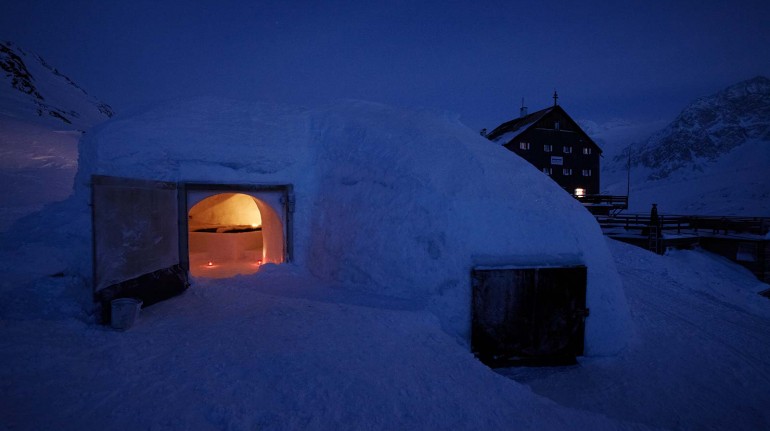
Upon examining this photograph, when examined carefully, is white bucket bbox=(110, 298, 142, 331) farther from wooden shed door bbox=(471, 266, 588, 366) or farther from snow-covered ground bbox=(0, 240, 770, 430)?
wooden shed door bbox=(471, 266, 588, 366)

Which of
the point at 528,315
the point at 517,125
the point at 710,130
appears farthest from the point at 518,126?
the point at 710,130

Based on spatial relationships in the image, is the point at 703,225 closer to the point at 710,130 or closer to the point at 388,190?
the point at 388,190

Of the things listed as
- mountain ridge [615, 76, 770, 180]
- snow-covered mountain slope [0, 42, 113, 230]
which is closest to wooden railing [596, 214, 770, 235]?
snow-covered mountain slope [0, 42, 113, 230]

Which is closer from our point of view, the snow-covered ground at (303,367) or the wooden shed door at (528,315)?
the snow-covered ground at (303,367)

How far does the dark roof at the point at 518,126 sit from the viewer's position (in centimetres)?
2857

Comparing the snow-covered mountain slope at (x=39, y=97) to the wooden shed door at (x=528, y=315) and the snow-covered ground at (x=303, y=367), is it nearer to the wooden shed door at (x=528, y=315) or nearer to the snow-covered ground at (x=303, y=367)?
the snow-covered ground at (x=303, y=367)

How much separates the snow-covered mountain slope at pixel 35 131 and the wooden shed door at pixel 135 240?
244cm

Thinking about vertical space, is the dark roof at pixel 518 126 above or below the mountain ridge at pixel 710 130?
below

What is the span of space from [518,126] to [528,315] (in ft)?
89.6

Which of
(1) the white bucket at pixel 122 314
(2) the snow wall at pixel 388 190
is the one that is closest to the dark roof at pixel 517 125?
(2) the snow wall at pixel 388 190

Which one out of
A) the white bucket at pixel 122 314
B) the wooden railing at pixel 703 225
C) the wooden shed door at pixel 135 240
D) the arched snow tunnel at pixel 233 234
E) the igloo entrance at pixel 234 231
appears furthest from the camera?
the wooden railing at pixel 703 225

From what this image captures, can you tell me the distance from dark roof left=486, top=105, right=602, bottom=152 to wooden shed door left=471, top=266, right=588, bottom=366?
24187 millimetres

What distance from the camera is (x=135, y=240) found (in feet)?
18.8

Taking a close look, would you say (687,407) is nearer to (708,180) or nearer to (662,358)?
(662,358)
